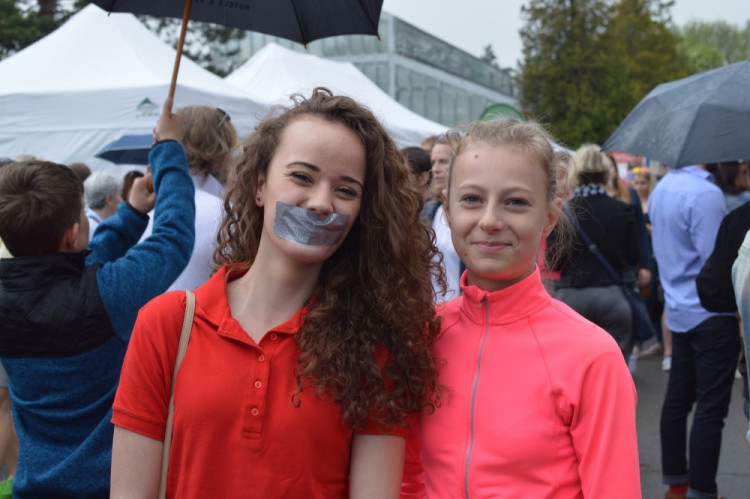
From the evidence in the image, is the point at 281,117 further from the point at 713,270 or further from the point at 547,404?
the point at 713,270

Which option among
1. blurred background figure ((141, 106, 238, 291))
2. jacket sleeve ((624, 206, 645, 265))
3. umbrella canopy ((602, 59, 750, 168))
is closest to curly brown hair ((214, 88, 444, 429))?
blurred background figure ((141, 106, 238, 291))

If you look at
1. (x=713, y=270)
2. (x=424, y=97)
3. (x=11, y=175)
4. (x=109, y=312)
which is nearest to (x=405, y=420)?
(x=109, y=312)

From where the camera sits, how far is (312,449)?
1.76 m

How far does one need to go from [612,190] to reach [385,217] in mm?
6260

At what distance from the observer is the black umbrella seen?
9.58 ft

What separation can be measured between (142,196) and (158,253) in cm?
46

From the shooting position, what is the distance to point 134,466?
5.71 feet

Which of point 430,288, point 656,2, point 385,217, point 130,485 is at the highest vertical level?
point 656,2

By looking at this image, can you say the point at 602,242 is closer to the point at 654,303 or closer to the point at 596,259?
the point at 596,259

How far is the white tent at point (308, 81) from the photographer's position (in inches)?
442

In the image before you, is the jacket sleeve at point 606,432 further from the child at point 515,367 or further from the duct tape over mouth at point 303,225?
the duct tape over mouth at point 303,225

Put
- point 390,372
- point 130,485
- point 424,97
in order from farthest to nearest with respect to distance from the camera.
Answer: point 424,97, point 390,372, point 130,485

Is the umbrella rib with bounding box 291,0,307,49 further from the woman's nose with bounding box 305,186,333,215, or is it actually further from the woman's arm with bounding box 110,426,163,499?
the woman's arm with bounding box 110,426,163,499

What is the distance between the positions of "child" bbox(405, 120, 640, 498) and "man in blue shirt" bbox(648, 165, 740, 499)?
287cm
